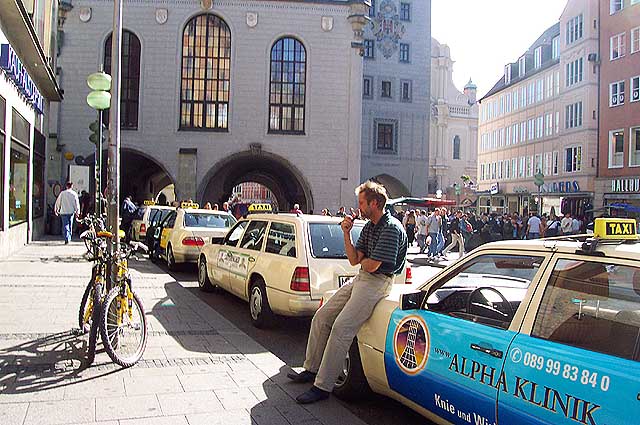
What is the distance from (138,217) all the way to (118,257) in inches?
667

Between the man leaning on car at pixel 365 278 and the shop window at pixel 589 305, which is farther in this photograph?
the man leaning on car at pixel 365 278

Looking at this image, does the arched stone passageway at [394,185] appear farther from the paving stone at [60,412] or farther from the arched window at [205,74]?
the paving stone at [60,412]

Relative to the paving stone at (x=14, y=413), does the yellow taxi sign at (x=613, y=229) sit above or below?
above

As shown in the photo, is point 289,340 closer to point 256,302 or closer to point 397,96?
point 256,302

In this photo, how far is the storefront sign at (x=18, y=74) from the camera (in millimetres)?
14352

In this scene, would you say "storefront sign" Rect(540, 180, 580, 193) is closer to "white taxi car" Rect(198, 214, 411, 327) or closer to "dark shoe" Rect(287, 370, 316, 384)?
"white taxi car" Rect(198, 214, 411, 327)

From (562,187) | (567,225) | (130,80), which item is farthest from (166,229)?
(562,187)

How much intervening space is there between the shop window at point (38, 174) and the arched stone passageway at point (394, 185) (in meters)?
25.9

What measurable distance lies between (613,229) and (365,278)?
2054mm

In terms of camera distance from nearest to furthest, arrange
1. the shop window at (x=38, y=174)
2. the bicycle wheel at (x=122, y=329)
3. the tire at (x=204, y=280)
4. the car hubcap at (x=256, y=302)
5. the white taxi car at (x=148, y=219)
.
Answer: the bicycle wheel at (x=122, y=329) → the car hubcap at (x=256, y=302) → the tire at (x=204, y=280) → the white taxi car at (x=148, y=219) → the shop window at (x=38, y=174)

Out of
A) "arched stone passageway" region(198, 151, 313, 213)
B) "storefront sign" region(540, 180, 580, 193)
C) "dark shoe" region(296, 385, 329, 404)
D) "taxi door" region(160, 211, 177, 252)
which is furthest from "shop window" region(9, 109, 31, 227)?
"storefront sign" region(540, 180, 580, 193)

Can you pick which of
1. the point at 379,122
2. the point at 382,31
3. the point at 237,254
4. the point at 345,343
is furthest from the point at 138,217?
the point at 382,31

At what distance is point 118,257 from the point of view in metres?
6.40

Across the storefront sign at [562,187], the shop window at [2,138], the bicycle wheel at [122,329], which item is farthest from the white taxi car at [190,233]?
the storefront sign at [562,187]
